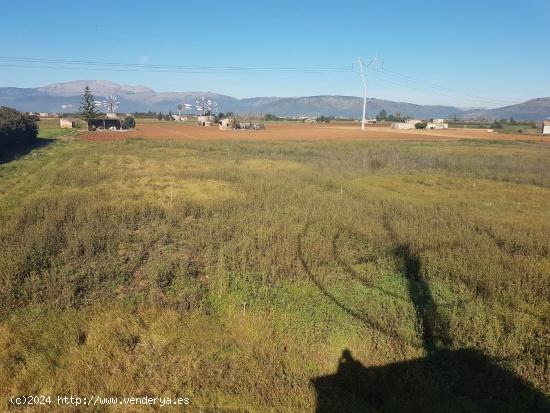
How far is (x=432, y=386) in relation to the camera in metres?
6.11

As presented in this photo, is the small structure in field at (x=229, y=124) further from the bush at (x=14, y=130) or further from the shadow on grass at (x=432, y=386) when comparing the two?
the shadow on grass at (x=432, y=386)

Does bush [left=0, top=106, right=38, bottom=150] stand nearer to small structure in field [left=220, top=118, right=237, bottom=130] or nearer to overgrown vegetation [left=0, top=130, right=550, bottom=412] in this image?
overgrown vegetation [left=0, top=130, right=550, bottom=412]

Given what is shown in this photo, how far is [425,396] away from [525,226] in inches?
449

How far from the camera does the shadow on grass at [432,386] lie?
576cm

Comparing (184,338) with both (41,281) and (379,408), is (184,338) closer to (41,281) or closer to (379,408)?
(379,408)

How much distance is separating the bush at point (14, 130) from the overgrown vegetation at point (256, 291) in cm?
2646

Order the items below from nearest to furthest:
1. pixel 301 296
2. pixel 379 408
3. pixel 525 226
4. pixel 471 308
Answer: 1. pixel 379 408
2. pixel 471 308
3. pixel 301 296
4. pixel 525 226

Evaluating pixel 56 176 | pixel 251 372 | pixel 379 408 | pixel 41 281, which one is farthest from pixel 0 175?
pixel 379 408

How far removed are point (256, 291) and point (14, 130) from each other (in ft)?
147

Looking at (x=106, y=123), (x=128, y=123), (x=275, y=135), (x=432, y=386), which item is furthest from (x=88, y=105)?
(x=432, y=386)

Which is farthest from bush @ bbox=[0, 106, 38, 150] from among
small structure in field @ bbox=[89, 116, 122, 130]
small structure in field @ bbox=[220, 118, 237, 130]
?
small structure in field @ bbox=[220, 118, 237, 130]

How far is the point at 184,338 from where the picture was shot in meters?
7.29

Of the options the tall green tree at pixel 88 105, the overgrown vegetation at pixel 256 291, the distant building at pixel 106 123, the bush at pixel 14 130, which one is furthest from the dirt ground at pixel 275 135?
the overgrown vegetation at pixel 256 291

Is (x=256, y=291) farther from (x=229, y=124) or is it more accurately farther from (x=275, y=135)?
(x=229, y=124)
